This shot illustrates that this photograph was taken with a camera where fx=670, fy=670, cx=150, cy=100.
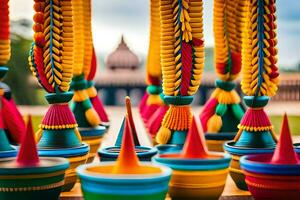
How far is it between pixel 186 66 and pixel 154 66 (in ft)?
6.13

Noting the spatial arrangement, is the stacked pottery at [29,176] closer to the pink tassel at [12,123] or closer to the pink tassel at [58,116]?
the pink tassel at [58,116]

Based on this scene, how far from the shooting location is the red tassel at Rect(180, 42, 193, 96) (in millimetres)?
3314

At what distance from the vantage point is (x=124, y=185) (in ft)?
7.61

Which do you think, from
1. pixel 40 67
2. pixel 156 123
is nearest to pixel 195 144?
pixel 40 67

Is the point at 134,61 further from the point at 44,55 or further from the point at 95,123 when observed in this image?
the point at 44,55

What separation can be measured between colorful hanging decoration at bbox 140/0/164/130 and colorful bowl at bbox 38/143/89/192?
1.72 meters

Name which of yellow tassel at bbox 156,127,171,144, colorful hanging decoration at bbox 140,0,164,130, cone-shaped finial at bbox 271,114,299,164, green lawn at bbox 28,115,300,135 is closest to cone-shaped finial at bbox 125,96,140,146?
yellow tassel at bbox 156,127,171,144

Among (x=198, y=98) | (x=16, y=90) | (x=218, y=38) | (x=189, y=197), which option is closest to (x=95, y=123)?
(x=218, y=38)

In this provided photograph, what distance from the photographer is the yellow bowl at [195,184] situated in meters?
2.65

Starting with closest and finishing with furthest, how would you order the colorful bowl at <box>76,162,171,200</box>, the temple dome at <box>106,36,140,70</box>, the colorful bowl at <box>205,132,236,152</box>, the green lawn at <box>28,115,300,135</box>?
1. the colorful bowl at <box>76,162,171,200</box>
2. the colorful bowl at <box>205,132,236,152</box>
3. the green lawn at <box>28,115,300,135</box>
4. the temple dome at <box>106,36,140,70</box>

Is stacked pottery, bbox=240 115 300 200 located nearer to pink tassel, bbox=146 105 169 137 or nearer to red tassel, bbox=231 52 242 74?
red tassel, bbox=231 52 242 74

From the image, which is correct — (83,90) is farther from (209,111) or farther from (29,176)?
(29,176)

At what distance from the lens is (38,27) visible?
326 cm

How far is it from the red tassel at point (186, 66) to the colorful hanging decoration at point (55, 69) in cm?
55
